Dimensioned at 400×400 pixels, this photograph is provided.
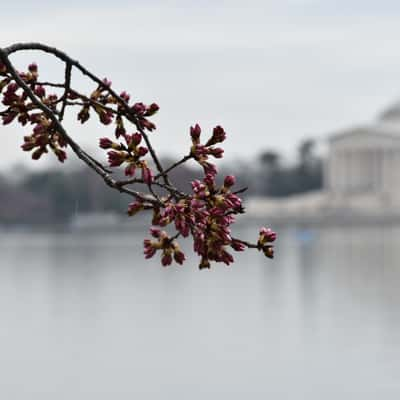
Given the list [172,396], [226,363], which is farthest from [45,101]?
[226,363]

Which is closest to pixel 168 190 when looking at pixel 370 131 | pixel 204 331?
pixel 204 331

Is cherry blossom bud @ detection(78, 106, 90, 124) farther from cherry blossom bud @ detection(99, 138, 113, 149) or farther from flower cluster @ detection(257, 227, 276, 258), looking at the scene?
flower cluster @ detection(257, 227, 276, 258)

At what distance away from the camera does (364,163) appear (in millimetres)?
92375

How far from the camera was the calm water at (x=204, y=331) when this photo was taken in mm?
18312

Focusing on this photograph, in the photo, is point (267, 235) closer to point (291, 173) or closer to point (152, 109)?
point (152, 109)

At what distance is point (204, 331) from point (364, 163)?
68718mm

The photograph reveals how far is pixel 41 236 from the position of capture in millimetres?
86812

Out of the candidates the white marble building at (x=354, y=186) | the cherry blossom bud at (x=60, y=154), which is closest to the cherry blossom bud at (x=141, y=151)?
the cherry blossom bud at (x=60, y=154)

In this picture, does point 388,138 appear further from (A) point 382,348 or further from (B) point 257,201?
(A) point 382,348

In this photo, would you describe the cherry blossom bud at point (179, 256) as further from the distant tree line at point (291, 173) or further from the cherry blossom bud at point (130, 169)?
the distant tree line at point (291, 173)

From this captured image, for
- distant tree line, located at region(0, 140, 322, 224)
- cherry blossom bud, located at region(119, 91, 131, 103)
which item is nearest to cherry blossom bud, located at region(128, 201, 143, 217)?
cherry blossom bud, located at region(119, 91, 131, 103)

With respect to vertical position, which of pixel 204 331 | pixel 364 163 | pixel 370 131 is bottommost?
pixel 204 331

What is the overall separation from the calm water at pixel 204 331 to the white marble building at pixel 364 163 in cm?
4006

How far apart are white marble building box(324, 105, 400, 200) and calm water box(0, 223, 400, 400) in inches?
1577
